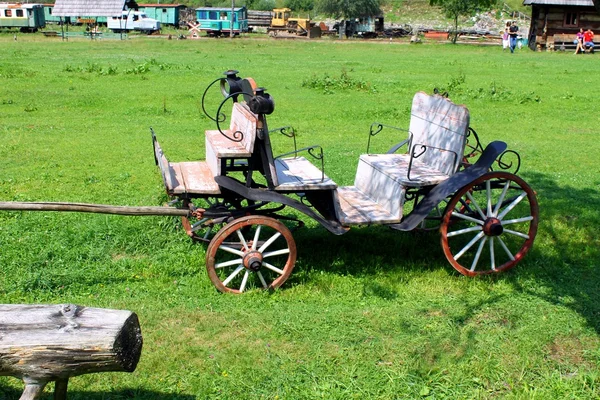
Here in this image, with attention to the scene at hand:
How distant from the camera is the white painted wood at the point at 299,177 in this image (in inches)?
226

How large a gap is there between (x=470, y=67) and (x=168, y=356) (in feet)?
77.2

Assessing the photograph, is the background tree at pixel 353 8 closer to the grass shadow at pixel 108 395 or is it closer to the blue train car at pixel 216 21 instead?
the blue train car at pixel 216 21

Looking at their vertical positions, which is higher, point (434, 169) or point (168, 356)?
point (434, 169)

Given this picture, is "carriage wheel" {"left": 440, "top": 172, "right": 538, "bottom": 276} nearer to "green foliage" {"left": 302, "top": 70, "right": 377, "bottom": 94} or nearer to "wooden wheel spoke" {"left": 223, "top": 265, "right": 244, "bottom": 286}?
"wooden wheel spoke" {"left": 223, "top": 265, "right": 244, "bottom": 286}

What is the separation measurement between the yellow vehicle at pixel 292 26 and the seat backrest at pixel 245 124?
4524 cm

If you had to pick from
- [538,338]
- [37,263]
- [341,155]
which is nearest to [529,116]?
[341,155]

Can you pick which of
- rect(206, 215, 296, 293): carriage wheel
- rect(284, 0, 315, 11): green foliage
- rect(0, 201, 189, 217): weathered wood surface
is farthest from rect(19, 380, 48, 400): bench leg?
rect(284, 0, 315, 11): green foliage

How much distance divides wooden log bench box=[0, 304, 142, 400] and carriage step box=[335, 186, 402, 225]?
2.83m

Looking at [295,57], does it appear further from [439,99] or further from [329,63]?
[439,99]

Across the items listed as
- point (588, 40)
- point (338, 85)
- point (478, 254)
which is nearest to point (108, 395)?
point (478, 254)

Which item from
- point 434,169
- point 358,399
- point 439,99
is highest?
point 439,99

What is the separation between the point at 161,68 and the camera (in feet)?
71.9

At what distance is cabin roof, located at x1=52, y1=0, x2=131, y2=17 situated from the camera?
47.9 meters

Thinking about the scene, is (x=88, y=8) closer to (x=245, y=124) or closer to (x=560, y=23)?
(x=560, y=23)
